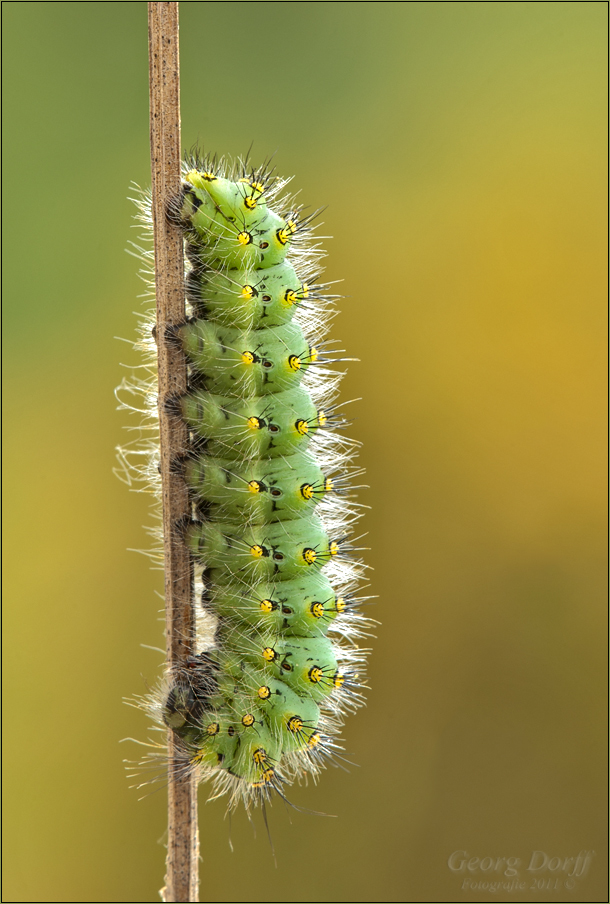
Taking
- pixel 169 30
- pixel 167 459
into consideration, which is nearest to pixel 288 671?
pixel 167 459

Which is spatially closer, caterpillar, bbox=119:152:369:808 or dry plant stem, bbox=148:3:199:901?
dry plant stem, bbox=148:3:199:901

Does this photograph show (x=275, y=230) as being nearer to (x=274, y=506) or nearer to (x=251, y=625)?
(x=274, y=506)

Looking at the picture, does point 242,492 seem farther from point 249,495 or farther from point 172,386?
point 172,386

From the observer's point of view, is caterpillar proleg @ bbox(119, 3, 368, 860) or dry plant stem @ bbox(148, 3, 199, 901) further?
caterpillar proleg @ bbox(119, 3, 368, 860)

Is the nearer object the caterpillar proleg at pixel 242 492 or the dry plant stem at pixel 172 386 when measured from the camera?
the dry plant stem at pixel 172 386
